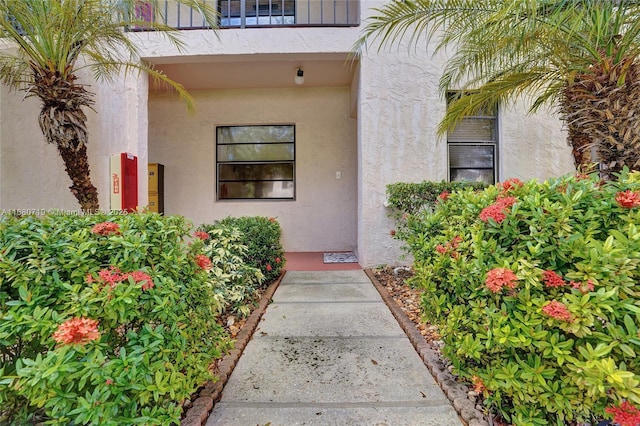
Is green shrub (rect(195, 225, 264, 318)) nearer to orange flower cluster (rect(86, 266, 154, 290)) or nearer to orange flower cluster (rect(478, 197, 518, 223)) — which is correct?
orange flower cluster (rect(86, 266, 154, 290))

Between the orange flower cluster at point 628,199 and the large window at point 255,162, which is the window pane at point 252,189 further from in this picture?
the orange flower cluster at point 628,199

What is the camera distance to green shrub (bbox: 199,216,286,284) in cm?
414

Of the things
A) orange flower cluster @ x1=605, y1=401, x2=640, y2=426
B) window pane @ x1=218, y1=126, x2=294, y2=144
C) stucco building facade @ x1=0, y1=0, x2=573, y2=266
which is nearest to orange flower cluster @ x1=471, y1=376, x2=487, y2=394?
orange flower cluster @ x1=605, y1=401, x2=640, y2=426

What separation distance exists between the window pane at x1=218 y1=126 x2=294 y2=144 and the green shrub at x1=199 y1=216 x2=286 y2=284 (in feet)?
10.6

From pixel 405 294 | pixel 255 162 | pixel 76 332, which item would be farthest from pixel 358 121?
pixel 76 332

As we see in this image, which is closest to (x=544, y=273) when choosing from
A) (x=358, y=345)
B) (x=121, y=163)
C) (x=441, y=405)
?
(x=441, y=405)

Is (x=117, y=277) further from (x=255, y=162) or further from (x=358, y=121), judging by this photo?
(x=255, y=162)

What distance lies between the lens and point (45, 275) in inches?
56.7

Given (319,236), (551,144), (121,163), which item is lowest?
(319,236)

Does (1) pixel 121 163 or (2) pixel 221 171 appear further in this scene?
(2) pixel 221 171

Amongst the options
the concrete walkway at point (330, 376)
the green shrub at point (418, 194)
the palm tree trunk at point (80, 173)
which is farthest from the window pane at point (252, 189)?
the concrete walkway at point (330, 376)

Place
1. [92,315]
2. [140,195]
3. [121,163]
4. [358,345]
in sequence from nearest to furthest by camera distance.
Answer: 1. [92,315]
2. [358,345]
3. [121,163]
4. [140,195]

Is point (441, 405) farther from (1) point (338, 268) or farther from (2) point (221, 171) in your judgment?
(2) point (221, 171)

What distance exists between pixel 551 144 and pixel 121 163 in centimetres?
761
